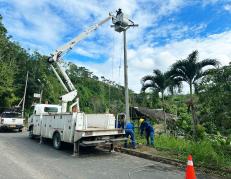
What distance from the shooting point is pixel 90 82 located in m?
80.6

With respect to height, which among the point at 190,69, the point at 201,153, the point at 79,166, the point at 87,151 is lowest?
the point at 79,166

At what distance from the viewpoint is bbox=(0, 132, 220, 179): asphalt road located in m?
8.09

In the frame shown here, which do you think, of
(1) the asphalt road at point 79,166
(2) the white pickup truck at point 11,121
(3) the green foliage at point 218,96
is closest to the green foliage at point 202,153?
(3) the green foliage at point 218,96

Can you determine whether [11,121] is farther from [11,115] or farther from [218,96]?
[218,96]

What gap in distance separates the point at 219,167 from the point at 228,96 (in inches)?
89.5

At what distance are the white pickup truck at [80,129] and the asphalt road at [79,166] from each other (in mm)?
618

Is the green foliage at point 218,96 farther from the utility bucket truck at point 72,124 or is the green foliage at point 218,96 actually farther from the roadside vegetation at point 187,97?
the utility bucket truck at point 72,124

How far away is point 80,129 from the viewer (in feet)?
38.0

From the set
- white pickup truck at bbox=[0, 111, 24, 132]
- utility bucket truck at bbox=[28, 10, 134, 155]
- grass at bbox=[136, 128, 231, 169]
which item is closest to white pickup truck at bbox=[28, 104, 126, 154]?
utility bucket truck at bbox=[28, 10, 134, 155]

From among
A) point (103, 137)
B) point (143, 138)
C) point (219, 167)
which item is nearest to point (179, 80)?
point (143, 138)

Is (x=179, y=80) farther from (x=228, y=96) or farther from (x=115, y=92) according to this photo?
(x=115, y=92)

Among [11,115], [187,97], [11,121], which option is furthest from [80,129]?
[11,115]

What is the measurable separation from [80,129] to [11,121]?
13140 millimetres

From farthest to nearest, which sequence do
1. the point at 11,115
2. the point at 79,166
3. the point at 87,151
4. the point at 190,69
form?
the point at 11,115 < the point at 190,69 < the point at 87,151 < the point at 79,166
